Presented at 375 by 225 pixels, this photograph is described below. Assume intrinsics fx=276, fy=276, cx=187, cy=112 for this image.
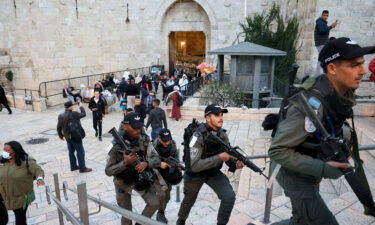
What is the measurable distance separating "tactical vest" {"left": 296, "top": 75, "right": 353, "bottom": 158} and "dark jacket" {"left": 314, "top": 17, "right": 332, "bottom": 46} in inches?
246

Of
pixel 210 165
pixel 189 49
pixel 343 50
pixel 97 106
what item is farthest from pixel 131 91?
pixel 189 49

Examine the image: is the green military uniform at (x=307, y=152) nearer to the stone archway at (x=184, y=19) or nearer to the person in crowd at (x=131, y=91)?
the person in crowd at (x=131, y=91)

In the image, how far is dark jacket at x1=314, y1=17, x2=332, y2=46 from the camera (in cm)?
723

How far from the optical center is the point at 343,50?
5.98 ft

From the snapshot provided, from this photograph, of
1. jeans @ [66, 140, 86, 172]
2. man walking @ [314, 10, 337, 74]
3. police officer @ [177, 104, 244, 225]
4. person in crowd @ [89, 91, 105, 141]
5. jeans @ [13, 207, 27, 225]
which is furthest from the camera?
person in crowd @ [89, 91, 105, 141]

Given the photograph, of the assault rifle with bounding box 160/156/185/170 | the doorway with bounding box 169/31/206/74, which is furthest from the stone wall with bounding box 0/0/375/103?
the assault rifle with bounding box 160/156/185/170

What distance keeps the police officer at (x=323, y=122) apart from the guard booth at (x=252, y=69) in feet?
31.0

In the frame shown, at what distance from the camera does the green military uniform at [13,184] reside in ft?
13.3

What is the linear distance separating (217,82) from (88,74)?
1266 centimetres

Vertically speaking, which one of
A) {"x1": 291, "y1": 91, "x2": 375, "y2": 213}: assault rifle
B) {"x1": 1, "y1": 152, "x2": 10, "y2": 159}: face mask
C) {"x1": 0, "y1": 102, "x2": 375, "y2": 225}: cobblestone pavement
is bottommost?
{"x1": 0, "y1": 102, "x2": 375, "y2": 225}: cobblestone pavement

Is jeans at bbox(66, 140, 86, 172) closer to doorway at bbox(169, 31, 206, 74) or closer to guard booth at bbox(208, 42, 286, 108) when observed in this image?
guard booth at bbox(208, 42, 286, 108)

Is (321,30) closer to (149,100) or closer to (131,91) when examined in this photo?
(149,100)

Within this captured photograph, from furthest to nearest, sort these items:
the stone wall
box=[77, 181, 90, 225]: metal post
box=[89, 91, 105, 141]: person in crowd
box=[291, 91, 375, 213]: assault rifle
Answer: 1. the stone wall
2. box=[89, 91, 105, 141]: person in crowd
3. box=[77, 181, 90, 225]: metal post
4. box=[291, 91, 375, 213]: assault rifle

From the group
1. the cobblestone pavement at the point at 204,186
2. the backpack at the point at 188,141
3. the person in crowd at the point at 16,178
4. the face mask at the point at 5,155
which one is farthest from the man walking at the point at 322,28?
Answer: the face mask at the point at 5,155
